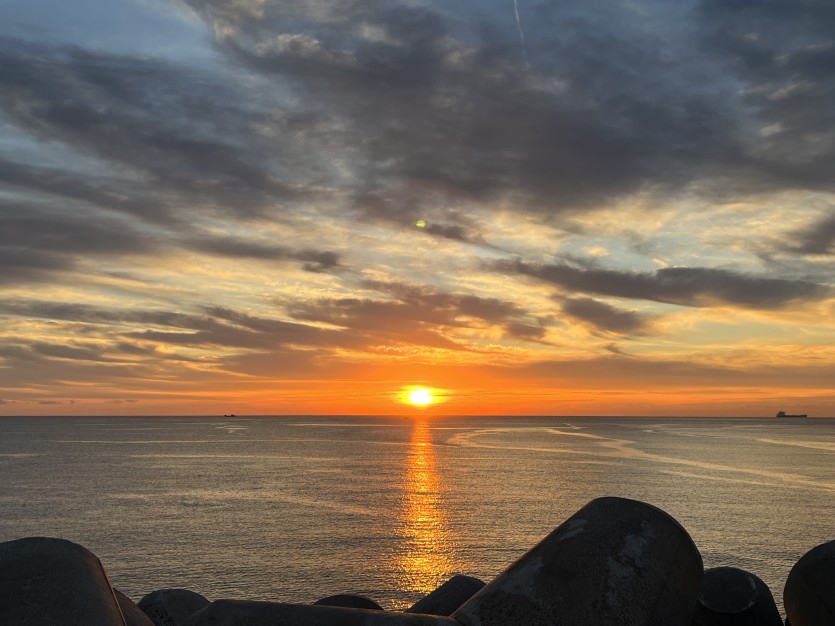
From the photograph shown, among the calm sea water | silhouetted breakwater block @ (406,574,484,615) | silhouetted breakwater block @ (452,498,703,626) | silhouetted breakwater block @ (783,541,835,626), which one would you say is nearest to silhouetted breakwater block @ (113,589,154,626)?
silhouetted breakwater block @ (452,498,703,626)

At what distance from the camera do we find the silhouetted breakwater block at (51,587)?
5891 millimetres

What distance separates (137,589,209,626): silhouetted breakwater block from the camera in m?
10.1

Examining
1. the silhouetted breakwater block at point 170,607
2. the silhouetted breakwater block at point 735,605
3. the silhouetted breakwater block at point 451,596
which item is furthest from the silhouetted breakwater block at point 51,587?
the silhouetted breakwater block at point 735,605

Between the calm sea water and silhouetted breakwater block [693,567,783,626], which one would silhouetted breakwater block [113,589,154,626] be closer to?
silhouetted breakwater block [693,567,783,626]

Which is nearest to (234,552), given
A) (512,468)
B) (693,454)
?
(512,468)

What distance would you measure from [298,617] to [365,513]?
135 ft

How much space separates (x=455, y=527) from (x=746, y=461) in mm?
62054

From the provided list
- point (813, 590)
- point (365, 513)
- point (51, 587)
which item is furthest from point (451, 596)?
point (365, 513)

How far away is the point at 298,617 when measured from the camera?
21.8 feet

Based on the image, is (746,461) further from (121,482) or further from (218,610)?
(218,610)

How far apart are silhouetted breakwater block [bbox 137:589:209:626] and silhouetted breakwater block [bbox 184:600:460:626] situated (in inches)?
145

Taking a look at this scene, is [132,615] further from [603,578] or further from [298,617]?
[603,578]

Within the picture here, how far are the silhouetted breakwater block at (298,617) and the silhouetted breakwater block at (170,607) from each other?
145 inches

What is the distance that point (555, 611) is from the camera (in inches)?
265
